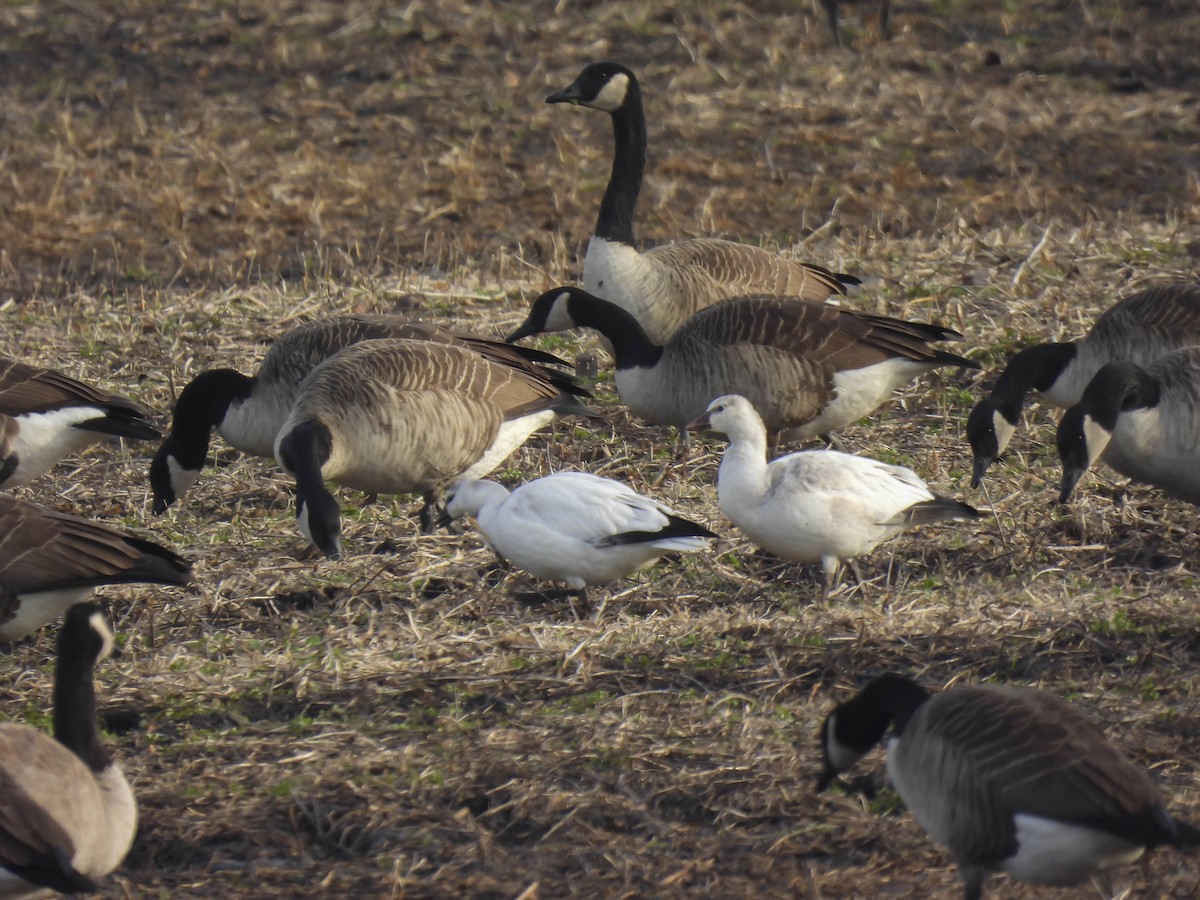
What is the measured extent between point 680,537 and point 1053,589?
142cm

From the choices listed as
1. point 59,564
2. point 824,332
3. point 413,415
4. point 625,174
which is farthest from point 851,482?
point 625,174

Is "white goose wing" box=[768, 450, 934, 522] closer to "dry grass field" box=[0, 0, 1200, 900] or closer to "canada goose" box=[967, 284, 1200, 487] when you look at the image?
"dry grass field" box=[0, 0, 1200, 900]

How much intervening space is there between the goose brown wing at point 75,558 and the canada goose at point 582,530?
1.14m

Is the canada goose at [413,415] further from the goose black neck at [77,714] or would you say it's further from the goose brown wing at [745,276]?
the goose black neck at [77,714]

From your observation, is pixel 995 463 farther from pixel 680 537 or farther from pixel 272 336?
pixel 272 336

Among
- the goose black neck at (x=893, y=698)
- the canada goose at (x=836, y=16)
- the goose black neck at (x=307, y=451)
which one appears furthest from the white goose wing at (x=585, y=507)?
the canada goose at (x=836, y=16)

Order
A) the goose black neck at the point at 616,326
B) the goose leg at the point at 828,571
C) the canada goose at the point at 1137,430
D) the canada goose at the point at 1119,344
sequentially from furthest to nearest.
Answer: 1. the goose black neck at the point at 616,326
2. the canada goose at the point at 1119,344
3. the canada goose at the point at 1137,430
4. the goose leg at the point at 828,571

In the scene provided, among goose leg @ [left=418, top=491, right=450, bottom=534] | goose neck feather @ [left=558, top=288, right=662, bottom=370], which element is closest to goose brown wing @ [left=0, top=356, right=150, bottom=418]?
goose leg @ [left=418, top=491, right=450, bottom=534]

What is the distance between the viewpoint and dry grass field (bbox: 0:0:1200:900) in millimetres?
4590

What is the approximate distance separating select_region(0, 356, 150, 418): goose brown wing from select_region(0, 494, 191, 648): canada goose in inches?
62.7

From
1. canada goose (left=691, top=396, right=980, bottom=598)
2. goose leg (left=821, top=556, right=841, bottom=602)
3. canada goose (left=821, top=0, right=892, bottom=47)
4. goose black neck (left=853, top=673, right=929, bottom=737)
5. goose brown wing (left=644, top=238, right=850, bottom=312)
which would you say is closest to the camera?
goose black neck (left=853, top=673, right=929, bottom=737)

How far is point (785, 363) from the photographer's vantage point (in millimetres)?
7715

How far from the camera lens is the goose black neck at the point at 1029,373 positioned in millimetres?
7227

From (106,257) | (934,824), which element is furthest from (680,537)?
(106,257)
